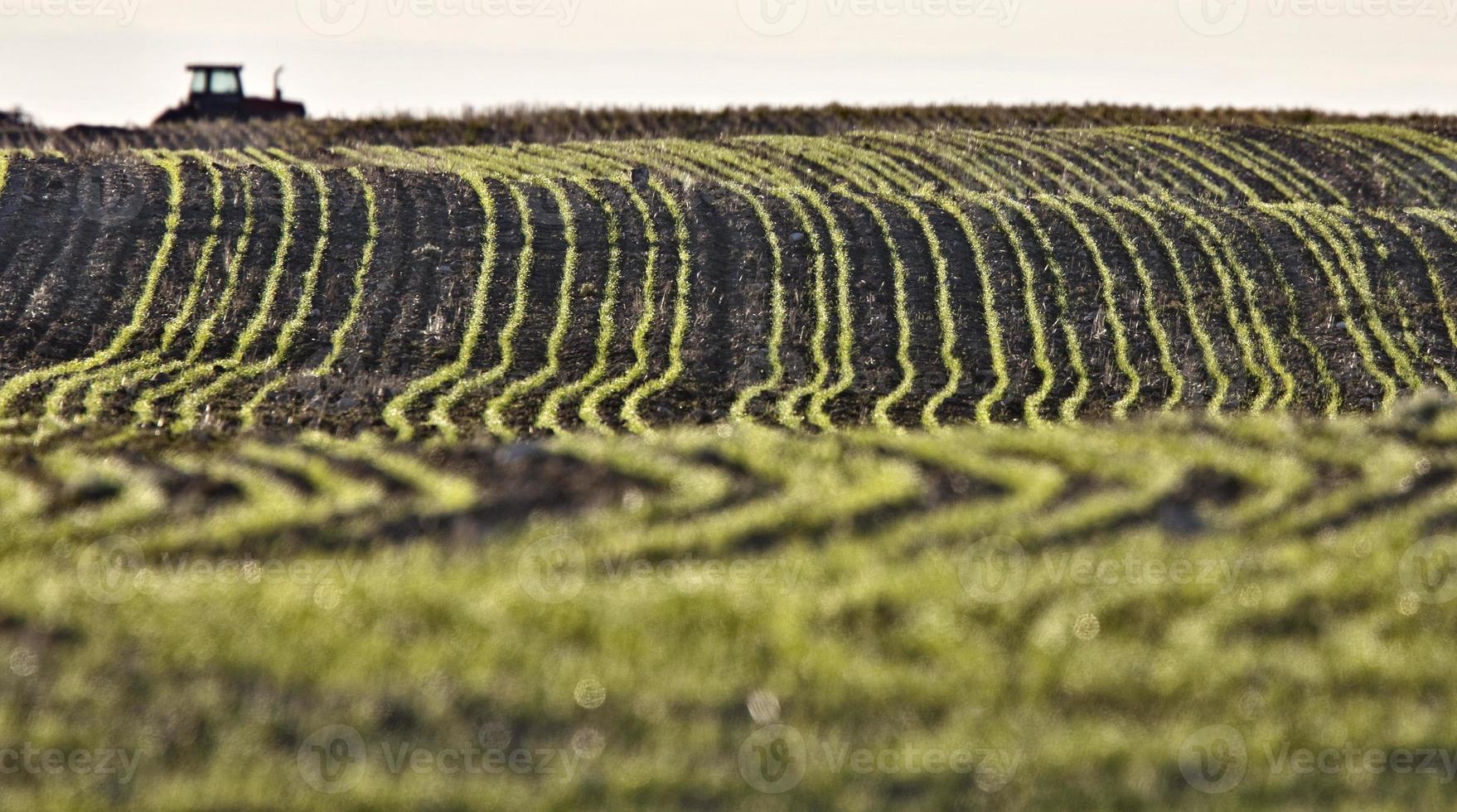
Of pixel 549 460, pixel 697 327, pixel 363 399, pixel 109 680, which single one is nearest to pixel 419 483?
pixel 549 460

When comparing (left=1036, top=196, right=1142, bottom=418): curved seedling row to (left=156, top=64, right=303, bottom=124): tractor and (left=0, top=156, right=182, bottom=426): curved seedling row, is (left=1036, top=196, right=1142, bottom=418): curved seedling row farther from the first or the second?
(left=156, top=64, right=303, bottom=124): tractor

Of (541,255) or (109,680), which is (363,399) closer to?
(541,255)

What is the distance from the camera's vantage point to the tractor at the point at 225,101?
45.0 metres

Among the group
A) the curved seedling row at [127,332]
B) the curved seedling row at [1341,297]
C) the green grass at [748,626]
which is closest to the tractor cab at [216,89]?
the curved seedling row at [127,332]

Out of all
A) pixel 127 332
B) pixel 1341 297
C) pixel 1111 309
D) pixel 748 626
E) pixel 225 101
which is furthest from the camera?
pixel 225 101

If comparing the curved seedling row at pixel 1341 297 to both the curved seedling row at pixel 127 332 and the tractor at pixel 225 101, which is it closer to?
the curved seedling row at pixel 127 332

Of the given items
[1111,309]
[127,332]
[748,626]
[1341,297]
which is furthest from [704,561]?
[1341,297]

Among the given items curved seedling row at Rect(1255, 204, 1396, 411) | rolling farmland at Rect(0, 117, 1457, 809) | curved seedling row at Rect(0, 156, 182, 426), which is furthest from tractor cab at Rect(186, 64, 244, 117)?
curved seedling row at Rect(1255, 204, 1396, 411)

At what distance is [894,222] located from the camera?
2375 centimetres

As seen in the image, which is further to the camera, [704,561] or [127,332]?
[127,332]

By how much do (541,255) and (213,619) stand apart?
1500 cm

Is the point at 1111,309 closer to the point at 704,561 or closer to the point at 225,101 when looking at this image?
the point at 704,561

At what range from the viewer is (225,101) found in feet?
149

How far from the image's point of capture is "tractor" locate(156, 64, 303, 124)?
45.0 meters
